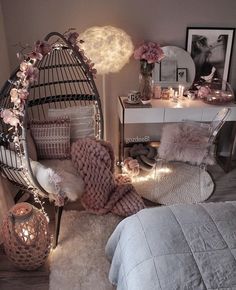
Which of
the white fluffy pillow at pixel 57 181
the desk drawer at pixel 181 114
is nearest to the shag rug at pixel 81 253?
the white fluffy pillow at pixel 57 181

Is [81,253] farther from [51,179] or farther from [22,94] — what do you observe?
[22,94]

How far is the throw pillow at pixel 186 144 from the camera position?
2.41m

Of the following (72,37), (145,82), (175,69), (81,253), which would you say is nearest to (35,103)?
(72,37)

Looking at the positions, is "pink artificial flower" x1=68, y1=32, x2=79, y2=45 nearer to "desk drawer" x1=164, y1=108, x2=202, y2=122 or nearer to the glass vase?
the glass vase

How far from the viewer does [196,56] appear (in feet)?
9.31

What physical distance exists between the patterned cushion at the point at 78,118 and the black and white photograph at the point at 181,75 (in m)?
0.98

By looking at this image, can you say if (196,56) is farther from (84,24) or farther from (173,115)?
(84,24)

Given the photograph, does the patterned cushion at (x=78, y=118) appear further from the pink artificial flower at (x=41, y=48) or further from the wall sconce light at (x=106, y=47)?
the pink artificial flower at (x=41, y=48)

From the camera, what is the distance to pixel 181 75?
2871 millimetres

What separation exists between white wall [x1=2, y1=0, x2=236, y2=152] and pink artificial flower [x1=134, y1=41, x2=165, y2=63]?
0.21 metres

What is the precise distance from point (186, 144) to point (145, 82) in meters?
0.70

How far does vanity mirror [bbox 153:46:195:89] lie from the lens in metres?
2.79

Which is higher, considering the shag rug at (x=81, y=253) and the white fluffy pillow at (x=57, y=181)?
the white fluffy pillow at (x=57, y=181)

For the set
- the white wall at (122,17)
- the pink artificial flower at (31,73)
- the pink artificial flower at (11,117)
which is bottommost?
the pink artificial flower at (11,117)
